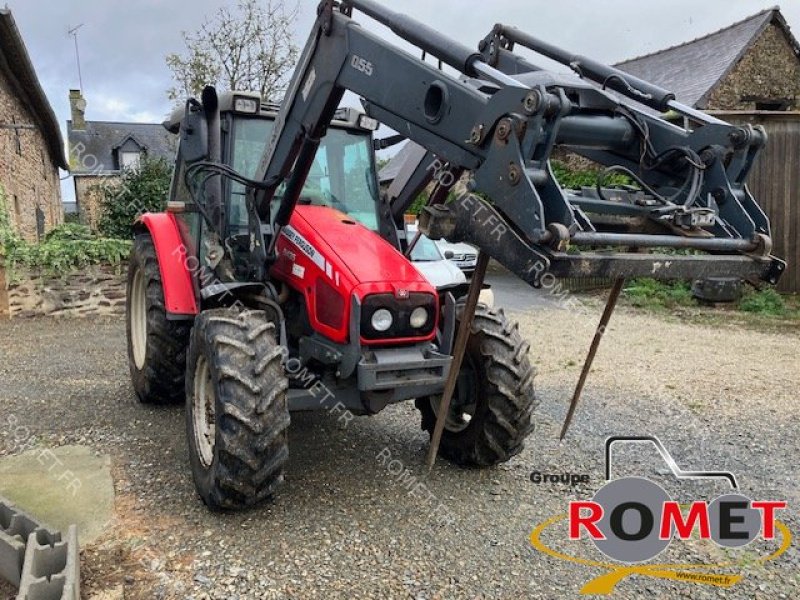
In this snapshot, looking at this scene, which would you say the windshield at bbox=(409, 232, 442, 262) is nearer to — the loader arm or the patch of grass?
the loader arm

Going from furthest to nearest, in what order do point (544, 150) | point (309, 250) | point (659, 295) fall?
point (659, 295) < point (309, 250) < point (544, 150)

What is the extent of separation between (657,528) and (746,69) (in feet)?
56.8

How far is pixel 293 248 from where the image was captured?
3.71 m

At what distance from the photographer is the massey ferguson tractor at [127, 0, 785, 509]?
99.0 inches

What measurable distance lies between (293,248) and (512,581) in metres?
2.09

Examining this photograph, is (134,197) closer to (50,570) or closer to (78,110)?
(50,570)

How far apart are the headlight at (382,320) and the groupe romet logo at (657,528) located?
129cm

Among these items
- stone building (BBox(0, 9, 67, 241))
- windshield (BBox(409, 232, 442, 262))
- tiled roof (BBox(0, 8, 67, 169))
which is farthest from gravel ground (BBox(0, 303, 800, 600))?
tiled roof (BBox(0, 8, 67, 169))

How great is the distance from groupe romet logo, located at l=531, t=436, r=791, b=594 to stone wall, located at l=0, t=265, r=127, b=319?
782 cm

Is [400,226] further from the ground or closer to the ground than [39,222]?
further from the ground

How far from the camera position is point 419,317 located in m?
3.47

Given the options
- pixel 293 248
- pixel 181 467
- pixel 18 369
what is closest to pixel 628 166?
pixel 293 248

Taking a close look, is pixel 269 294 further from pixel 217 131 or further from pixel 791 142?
pixel 791 142

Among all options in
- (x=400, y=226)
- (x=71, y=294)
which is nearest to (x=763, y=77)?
(x=400, y=226)
